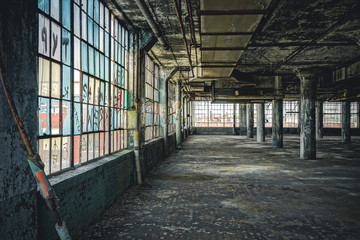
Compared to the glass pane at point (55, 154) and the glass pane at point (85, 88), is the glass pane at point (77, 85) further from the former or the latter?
the glass pane at point (55, 154)

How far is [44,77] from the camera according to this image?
356 centimetres

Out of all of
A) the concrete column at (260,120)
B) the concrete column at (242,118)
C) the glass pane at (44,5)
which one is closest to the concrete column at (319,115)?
the concrete column at (260,120)

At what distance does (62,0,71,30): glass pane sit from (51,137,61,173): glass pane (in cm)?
180

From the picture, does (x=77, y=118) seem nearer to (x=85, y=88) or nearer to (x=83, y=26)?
(x=85, y=88)

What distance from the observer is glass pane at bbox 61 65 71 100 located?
4012 millimetres

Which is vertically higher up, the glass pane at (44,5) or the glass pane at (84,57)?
the glass pane at (44,5)

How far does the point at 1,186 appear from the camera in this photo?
2.42m

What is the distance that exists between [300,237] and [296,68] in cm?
971

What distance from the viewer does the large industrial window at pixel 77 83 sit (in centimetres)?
362

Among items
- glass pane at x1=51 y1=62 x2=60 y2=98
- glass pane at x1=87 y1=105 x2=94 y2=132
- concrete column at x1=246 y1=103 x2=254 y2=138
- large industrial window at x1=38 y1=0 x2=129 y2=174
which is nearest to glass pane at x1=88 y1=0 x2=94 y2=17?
large industrial window at x1=38 y1=0 x2=129 y2=174

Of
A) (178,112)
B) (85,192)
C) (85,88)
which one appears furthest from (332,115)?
(85,192)

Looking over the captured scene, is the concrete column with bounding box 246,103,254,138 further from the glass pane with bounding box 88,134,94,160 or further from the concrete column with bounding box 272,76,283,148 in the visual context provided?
the glass pane with bounding box 88,134,94,160

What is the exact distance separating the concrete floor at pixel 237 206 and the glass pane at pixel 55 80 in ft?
7.24

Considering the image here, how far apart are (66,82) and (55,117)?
2.02 feet
